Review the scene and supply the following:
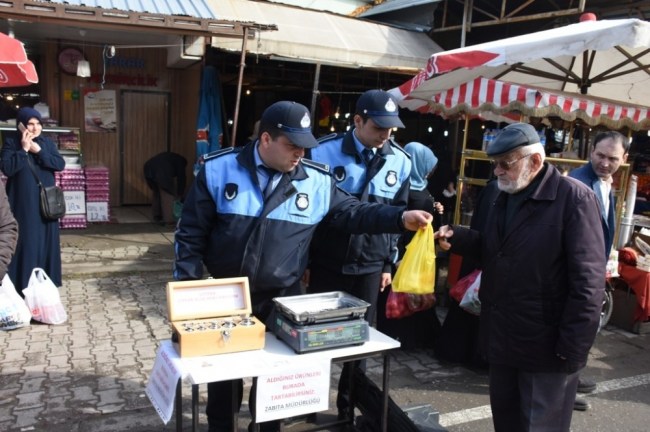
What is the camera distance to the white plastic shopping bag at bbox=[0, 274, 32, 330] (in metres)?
4.70

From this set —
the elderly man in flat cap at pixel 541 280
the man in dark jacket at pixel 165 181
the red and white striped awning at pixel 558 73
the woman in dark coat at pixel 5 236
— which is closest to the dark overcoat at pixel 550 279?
the elderly man in flat cap at pixel 541 280

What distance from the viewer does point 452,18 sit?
10.7 meters

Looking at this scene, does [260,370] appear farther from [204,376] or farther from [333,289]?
[333,289]

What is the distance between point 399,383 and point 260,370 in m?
2.20

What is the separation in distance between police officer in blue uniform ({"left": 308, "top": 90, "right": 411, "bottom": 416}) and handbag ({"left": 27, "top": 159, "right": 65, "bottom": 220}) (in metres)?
3.01

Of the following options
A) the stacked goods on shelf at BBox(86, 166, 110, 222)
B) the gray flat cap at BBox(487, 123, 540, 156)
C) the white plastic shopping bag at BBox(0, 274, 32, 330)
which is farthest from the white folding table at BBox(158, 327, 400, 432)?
the stacked goods on shelf at BBox(86, 166, 110, 222)

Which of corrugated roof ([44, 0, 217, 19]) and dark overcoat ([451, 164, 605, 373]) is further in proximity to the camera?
corrugated roof ([44, 0, 217, 19])

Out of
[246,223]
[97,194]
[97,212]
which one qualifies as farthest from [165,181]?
[246,223]

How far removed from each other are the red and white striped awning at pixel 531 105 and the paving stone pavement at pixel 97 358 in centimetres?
269

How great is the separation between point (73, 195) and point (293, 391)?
7.40 metres

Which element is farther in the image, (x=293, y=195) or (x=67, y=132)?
(x=67, y=132)

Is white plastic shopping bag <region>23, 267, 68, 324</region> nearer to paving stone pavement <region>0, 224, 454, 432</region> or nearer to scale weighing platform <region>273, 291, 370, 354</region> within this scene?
paving stone pavement <region>0, 224, 454, 432</region>

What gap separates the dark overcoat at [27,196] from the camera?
505 cm

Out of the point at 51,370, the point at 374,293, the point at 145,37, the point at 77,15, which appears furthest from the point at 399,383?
the point at 145,37
